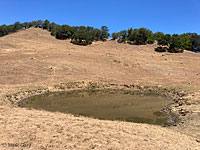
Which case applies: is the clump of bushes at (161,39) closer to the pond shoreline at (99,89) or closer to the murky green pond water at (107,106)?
the pond shoreline at (99,89)

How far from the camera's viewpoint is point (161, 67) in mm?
47562

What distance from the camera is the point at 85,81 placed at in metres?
34.2

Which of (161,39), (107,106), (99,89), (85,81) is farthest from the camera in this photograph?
(161,39)

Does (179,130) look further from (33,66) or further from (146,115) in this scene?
(33,66)

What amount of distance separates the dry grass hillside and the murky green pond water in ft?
7.73

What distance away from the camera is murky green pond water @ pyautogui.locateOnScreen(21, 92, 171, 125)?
17047 mm

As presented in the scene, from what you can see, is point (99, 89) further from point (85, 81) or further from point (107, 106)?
point (107, 106)

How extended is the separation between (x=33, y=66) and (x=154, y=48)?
53.0 meters

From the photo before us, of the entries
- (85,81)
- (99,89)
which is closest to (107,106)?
(99,89)

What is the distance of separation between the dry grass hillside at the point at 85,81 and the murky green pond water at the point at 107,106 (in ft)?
7.73

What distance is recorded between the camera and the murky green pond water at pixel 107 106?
17047 millimetres

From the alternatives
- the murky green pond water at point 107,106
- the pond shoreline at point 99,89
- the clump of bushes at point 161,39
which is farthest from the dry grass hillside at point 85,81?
the clump of bushes at point 161,39

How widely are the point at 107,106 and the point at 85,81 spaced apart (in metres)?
13.8

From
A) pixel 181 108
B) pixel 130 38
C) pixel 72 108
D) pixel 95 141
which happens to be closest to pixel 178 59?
pixel 130 38
